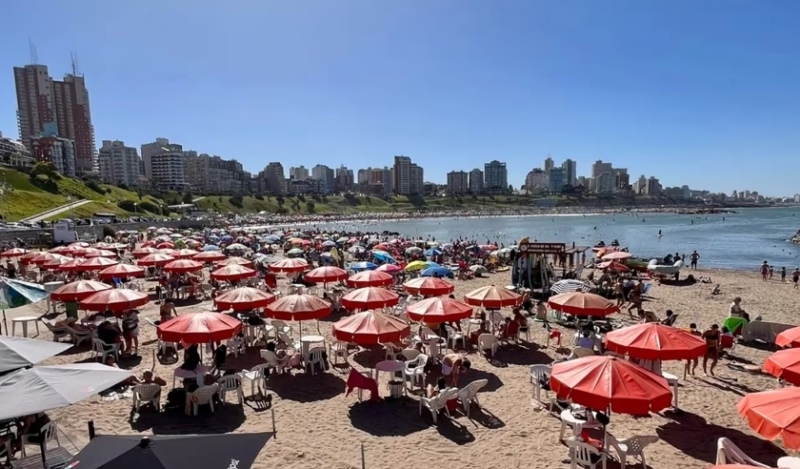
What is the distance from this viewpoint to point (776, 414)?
436cm

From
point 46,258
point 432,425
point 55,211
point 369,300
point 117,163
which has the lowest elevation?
point 432,425

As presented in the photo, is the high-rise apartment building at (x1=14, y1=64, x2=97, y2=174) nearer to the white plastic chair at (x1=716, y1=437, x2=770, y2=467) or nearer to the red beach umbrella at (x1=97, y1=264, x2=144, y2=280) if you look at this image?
the red beach umbrella at (x1=97, y1=264, x2=144, y2=280)

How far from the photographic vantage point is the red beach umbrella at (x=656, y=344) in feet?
23.3

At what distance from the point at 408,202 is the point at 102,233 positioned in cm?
13407

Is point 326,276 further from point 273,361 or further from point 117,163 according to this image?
point 117,163

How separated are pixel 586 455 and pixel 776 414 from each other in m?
2.31

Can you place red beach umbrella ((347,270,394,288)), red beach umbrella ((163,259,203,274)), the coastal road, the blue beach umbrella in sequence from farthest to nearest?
the coastal road → the blue beach umbrella → red beach umbrella ((163,259,203,274)) → red beach umbrella ((347,270,394,288))

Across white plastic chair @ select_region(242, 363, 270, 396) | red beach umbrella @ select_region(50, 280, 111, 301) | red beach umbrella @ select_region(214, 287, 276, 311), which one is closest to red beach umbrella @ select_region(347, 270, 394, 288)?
red beach umbrella @ select_region(214, 287, 276, 311)

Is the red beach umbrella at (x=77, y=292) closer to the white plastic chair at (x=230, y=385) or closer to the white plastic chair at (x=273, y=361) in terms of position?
the white plastic chair at (x=273, y=361)

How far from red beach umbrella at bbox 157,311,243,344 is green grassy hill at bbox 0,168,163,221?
190ft

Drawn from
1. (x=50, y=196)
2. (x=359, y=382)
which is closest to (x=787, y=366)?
(x=359, y=382)

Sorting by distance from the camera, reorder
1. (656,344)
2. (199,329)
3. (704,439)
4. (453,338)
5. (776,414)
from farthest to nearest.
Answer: (453,338), (199,329), (656,344), (704,439), (776,414)

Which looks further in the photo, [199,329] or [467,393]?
[199,329]

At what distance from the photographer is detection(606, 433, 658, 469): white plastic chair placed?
593cm
